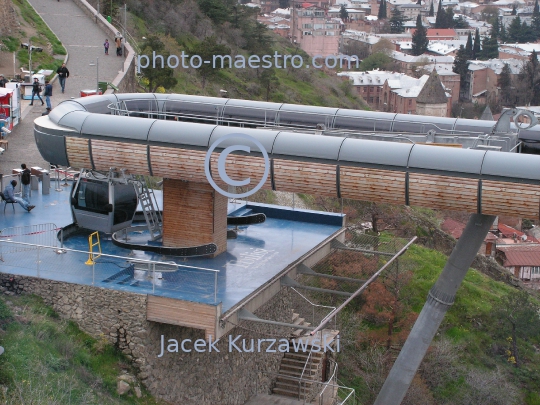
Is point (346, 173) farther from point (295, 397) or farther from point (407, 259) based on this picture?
point (407, 259)

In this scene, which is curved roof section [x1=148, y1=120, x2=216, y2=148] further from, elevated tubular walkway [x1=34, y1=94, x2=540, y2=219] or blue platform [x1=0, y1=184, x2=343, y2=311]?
blue platform [x1=0, y1=184, x2=343, y2=311]

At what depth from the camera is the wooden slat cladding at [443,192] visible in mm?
16594

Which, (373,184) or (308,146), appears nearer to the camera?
(373,184)

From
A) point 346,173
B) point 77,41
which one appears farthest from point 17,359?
point 77,41

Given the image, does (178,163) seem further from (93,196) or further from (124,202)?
(93,196)

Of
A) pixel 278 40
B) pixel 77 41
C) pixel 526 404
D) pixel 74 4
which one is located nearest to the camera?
pixel 526 404

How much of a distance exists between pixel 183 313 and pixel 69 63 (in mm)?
26295

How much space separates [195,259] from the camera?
20.6m

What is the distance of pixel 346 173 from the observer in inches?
690

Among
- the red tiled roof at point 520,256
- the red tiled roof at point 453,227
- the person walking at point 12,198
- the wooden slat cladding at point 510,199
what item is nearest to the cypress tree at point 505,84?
the red tiled roof at point 520,256

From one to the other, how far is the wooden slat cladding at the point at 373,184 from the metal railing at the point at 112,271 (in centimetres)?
344

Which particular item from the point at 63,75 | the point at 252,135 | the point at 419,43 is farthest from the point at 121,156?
the point at 419,43

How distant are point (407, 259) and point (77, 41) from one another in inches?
840

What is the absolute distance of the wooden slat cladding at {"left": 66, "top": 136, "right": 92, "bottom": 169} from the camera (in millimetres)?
19594
